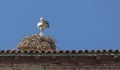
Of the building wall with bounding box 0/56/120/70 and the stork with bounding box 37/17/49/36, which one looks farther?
the stork with bounding box 37/17/49/36

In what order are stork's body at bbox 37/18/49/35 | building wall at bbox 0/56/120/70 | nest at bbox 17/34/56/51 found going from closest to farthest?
building wall at bbox 0/56/120/70
nest at bbox 17/34/56/51
stork's body at bbox 37/18/49/35

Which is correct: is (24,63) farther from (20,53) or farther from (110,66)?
(110,66)

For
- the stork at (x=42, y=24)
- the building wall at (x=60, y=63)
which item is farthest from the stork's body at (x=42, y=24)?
the building wall at (x=60, y=63)

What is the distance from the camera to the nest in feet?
87.9

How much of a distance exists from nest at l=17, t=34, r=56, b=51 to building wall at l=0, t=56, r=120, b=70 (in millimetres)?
4929

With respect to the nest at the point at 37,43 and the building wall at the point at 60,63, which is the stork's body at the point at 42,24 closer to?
the nest at the point at 37,43

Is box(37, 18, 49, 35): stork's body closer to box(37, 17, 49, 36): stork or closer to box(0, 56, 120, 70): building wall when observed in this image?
box(37, 17, 49, 36): stork

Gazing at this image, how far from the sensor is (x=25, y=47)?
1053 inches

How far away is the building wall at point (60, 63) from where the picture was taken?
2145 cm

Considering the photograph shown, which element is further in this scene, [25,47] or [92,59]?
[25,47]

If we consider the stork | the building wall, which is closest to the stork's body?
the stork

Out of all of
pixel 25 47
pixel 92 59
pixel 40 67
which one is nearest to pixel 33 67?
pixel 40 67

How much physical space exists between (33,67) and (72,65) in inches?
50.4

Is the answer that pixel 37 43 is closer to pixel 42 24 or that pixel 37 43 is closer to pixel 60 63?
pixel 42 24
